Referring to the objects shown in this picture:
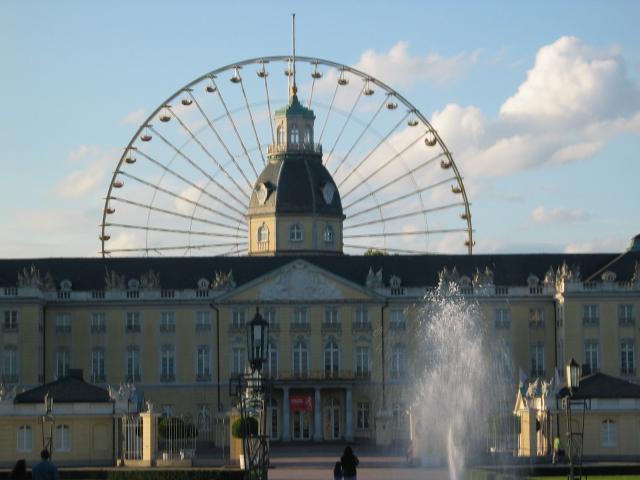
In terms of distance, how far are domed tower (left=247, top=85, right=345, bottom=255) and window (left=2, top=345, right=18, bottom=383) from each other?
620 inches

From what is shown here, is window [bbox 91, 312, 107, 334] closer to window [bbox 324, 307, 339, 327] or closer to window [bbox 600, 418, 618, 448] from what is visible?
window [bbox 324, 307, 339, 327]

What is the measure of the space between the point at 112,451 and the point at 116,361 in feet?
87.9

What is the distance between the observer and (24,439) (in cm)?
9356

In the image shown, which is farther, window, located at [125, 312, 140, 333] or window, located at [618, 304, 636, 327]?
window, located at [125, 312, 140, 333]

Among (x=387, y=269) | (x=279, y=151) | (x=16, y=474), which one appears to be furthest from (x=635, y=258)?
(x=16, y=474)

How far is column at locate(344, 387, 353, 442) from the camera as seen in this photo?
386 feet

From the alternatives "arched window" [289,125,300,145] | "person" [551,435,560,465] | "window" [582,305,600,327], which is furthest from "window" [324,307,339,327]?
"person" [551,435,560,465]

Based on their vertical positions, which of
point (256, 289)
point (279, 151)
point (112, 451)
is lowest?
point (112, 451)

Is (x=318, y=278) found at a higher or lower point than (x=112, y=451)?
higher

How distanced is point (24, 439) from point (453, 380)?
1740cm

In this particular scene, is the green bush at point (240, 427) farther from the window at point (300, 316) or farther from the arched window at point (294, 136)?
the arched window at point (294, 136)

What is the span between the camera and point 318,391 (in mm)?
118875

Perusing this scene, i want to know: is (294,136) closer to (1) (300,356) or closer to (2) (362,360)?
(1) (300,356)

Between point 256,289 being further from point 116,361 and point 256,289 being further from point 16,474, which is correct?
point 16,474
